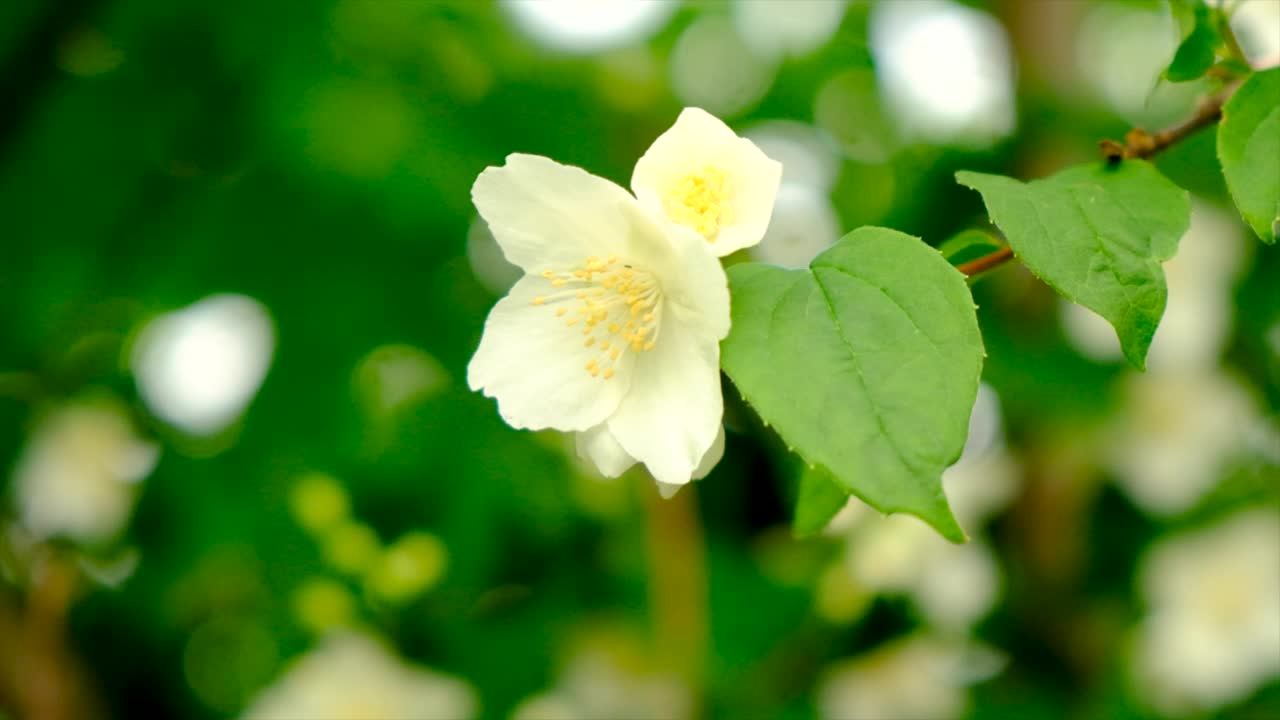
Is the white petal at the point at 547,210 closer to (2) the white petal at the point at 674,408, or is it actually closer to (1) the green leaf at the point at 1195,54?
(2) the white petal at the point at 674,408

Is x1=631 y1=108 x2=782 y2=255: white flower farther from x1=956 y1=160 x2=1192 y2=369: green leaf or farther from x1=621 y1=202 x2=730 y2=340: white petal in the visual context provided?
x1=956 y1=160 x2=1192 y2=369: green leaf

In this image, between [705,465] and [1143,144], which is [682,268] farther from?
[1143,144]

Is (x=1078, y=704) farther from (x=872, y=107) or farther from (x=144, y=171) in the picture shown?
(x=144, y=171)

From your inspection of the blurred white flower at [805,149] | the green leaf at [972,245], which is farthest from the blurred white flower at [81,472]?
the green leaf at [972,245]

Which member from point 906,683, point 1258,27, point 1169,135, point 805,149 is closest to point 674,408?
point 1169,135

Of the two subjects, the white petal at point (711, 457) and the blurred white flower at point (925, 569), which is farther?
→ the blurred white flower at point (925, 569)

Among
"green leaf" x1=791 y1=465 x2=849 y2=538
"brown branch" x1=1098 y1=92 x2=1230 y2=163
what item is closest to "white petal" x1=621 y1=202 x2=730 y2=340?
"green leaf" x1=791 y1=465 x2=849 y2=538
